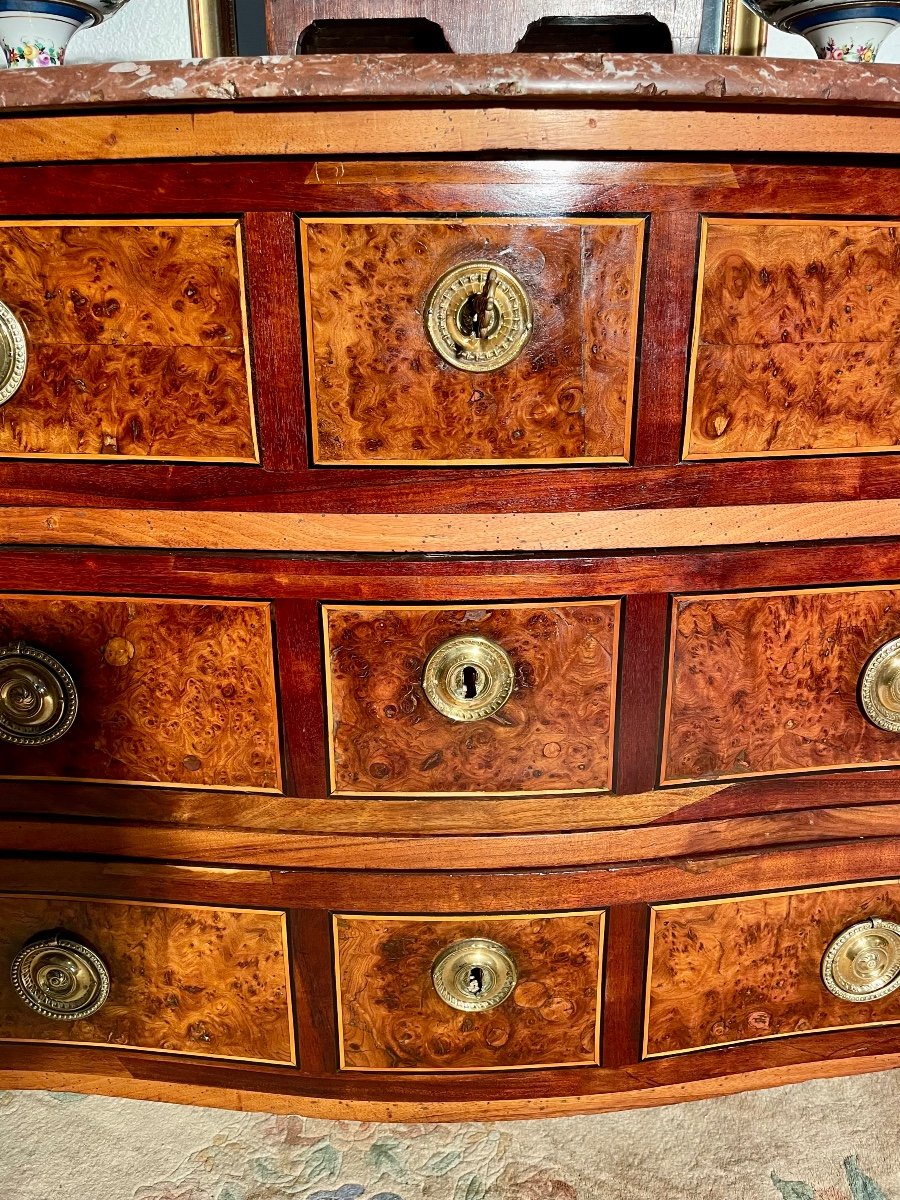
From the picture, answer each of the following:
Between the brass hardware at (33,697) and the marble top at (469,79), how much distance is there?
458mm

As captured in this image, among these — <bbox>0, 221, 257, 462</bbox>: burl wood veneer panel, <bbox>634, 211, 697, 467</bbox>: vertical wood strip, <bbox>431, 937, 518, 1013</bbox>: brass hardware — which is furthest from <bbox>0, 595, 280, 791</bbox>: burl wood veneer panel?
<bbox>634, 211, 697, 467</bbox>: vertical wood strip

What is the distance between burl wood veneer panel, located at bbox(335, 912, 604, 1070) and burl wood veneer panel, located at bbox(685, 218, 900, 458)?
0.50 m

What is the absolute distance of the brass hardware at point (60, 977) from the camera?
2.86 feet

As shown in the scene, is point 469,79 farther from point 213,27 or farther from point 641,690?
point 213,27

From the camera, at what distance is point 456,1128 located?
0.95 metres

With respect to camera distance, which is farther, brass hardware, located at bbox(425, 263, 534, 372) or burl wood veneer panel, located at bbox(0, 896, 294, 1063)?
burl wood veneer panel, located at bbox(0, 896, 294, 1063)

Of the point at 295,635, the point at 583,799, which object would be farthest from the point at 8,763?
the point at 583,799

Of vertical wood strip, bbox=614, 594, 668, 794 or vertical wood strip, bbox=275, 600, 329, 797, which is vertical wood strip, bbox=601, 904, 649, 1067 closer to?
vertical wood strip, bbox=614, 594, 668, 794

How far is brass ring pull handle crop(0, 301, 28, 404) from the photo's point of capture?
2.31 feet

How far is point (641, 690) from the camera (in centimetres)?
79

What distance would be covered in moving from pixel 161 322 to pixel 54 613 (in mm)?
282

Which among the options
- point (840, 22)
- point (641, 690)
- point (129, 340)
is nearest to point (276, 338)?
point (129, 340)

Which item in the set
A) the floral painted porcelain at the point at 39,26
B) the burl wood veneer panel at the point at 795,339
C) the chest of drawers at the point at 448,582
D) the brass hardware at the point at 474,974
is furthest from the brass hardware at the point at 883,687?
the floral painted porcelain at the point at 39,26

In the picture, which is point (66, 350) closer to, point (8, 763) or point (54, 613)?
point (54, 613)
